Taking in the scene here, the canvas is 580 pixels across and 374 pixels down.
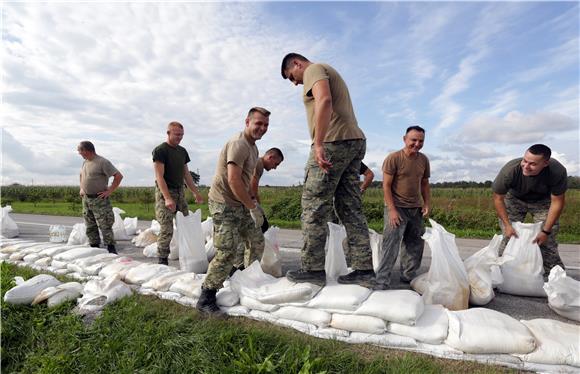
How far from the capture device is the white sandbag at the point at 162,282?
9.99ft

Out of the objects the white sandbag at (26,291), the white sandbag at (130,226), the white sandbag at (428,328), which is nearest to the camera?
the white sandbag at (428,328)

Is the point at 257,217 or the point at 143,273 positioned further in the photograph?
the point at 143,273

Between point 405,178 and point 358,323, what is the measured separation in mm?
1447

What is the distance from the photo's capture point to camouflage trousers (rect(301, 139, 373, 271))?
8.57 ft

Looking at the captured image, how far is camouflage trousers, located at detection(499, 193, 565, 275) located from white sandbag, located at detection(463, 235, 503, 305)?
1.64ft

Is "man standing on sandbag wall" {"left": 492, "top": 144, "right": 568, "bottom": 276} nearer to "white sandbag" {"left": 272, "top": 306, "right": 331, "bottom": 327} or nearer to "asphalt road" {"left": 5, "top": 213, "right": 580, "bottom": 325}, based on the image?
"asphalt road" {"left": 5, "top": 213, "right": 580, "bottom": 325}

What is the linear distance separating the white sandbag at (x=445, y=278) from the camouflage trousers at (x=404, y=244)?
1.12 ft

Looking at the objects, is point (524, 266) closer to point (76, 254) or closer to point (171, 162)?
point (171, 162)

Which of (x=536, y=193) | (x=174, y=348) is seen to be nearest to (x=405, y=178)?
(x=536, y=193)

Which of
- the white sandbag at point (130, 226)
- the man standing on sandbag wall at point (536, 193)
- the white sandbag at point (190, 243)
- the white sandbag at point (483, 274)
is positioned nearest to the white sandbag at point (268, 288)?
the white sandbag at point (190, 243)

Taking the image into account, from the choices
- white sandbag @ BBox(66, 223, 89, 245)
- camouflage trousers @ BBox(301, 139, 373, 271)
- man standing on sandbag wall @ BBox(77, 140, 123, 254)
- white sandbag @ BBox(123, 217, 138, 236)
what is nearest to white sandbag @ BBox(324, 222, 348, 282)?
camouflage trousers @ BBox(301, 139, 373, 271)

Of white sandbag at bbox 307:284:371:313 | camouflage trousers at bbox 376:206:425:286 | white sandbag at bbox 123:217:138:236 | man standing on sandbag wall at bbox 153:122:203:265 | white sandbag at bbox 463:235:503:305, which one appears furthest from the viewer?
white sandbag at bbox 123:217:138:236

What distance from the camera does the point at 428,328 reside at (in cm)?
211

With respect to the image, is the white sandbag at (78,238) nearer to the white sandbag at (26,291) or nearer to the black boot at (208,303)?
the white sandbag at (26,291)
